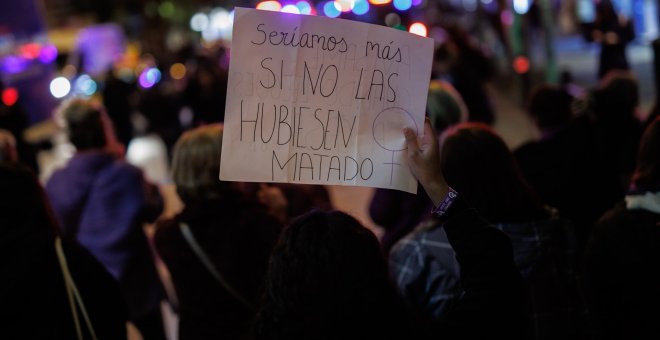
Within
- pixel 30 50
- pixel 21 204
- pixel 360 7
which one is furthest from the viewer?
A: pixel 360 7

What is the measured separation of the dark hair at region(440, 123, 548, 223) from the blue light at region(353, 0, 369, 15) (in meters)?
22.8

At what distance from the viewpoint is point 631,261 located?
237 centimetres

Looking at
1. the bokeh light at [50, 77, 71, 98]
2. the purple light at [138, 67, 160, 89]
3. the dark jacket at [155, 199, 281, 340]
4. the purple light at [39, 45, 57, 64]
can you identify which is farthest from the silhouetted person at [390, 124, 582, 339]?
the purple light at [39, 45, 57, 64]

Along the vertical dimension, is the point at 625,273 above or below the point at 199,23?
below

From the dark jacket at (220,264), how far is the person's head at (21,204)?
0.49 meters

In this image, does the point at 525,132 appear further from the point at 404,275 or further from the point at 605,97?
the point at 404,275

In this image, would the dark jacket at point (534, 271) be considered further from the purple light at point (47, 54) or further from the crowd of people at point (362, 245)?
the purple light at point (47, 54)

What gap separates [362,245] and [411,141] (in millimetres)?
468

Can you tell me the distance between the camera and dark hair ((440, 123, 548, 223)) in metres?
2.47

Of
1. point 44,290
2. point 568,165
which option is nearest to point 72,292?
point 44,290

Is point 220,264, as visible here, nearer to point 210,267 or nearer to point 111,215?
point 210,267

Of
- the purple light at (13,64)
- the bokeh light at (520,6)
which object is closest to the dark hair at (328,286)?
the bokeh light at (520,6)

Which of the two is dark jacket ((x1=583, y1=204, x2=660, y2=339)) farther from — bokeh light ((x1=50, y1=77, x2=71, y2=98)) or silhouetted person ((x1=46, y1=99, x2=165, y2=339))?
bokeh light ((x1=50, y1=77, x2=71, y2=98))

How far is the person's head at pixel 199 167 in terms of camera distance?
2.96m
